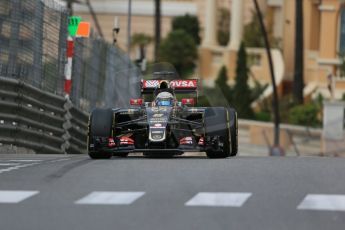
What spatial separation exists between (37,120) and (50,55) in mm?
1855

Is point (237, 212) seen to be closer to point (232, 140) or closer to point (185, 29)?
point (232, 140)

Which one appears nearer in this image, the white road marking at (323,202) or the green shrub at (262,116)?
the white road marking at (323,202)

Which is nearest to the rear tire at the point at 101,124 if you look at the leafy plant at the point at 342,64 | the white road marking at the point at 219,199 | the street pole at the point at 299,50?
the white road marking at the point at 219,199

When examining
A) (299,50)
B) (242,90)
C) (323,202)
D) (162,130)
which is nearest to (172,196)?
(323,202)

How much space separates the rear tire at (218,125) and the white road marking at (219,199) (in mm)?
7260

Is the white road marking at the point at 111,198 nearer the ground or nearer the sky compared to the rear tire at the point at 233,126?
nearer the ground

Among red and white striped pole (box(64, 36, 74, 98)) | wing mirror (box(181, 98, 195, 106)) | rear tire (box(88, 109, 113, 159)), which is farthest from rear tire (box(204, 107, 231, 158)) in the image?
red and white striped pole (box(64, 36, 74, 98))

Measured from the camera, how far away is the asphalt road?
12617mm

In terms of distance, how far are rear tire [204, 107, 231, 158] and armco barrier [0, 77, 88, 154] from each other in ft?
13.7

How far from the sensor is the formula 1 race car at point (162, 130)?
21375mm

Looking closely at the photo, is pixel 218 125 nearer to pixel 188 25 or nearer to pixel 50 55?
pixel 50 55

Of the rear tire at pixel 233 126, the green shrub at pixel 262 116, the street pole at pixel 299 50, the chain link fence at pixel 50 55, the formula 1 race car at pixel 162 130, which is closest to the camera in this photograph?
the formula 1 race car at pixel 162 130

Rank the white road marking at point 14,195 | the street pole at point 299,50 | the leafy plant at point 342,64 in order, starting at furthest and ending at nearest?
the leafy plant at point 342,64 < the street pole at point 299,50 < the white road marking at point 14,195

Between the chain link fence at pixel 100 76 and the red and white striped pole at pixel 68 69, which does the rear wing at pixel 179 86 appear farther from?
the chain link fence at pixel 100 76
